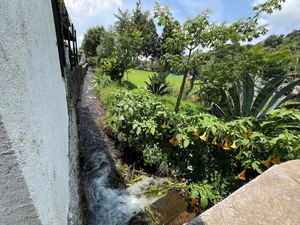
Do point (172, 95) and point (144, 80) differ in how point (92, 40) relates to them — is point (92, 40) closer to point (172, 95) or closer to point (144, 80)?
point (144, 80)

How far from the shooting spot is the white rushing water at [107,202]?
299cm

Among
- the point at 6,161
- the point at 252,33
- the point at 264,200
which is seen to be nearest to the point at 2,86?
the point at 6,161

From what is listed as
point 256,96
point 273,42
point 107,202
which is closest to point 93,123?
point 107,202

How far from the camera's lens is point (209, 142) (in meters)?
3.41

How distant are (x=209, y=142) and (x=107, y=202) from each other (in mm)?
1847

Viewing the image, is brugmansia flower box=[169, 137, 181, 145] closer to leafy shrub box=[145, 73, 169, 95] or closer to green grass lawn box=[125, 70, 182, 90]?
leafy shrub box=[145, 73, 169, 95]

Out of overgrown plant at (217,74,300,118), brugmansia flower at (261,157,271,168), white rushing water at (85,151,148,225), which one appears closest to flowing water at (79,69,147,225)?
white rushing water at (85,151,148,225)

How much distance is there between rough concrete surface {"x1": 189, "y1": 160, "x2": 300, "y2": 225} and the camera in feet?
4.16

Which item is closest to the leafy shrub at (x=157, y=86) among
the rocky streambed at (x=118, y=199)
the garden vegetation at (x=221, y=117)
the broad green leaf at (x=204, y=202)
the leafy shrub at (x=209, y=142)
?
the garden vegetation at (x=221, y=117)

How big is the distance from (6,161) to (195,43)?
465 centimetres

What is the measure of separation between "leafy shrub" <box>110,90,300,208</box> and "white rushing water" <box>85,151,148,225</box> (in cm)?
77

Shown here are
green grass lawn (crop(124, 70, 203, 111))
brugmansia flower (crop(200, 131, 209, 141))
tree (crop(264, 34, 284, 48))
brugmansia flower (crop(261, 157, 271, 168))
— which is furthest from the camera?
tree (crop(264, 34, 284, 48))

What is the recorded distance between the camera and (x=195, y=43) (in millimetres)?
4707

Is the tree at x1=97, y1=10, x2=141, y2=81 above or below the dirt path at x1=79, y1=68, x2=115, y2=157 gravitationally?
above
